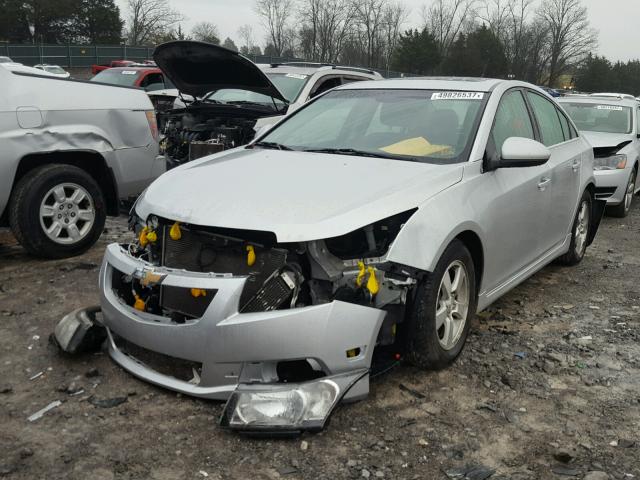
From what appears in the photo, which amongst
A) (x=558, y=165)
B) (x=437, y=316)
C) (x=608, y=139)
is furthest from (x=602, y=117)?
(x=437, y=316)

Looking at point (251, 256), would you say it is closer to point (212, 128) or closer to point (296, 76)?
point (212, 128)

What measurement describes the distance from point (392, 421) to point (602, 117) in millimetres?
8110

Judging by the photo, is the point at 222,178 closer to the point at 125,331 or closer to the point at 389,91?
the point at 125,331

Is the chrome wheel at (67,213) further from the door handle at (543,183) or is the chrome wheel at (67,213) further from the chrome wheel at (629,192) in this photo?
the chrome wheel at (629,192)

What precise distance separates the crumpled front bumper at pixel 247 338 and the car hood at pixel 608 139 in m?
6.54

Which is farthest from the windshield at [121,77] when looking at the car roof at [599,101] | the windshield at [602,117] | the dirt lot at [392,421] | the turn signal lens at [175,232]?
the turn signal lens at [175,232]

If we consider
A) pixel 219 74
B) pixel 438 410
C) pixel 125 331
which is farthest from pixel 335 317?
pixel 219 74

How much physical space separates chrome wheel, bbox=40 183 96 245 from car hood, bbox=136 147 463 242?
190 cm

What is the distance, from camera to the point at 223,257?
122 inches

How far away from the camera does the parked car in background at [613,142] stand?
331 inches

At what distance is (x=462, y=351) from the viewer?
3777 mm

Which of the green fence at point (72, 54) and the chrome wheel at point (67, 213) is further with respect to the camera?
the green fence at point (72, 54)

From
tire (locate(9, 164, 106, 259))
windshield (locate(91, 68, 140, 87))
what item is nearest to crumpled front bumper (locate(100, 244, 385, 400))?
tire (locate(9, 164, 106, 259))

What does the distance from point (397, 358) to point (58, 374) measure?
182cm
